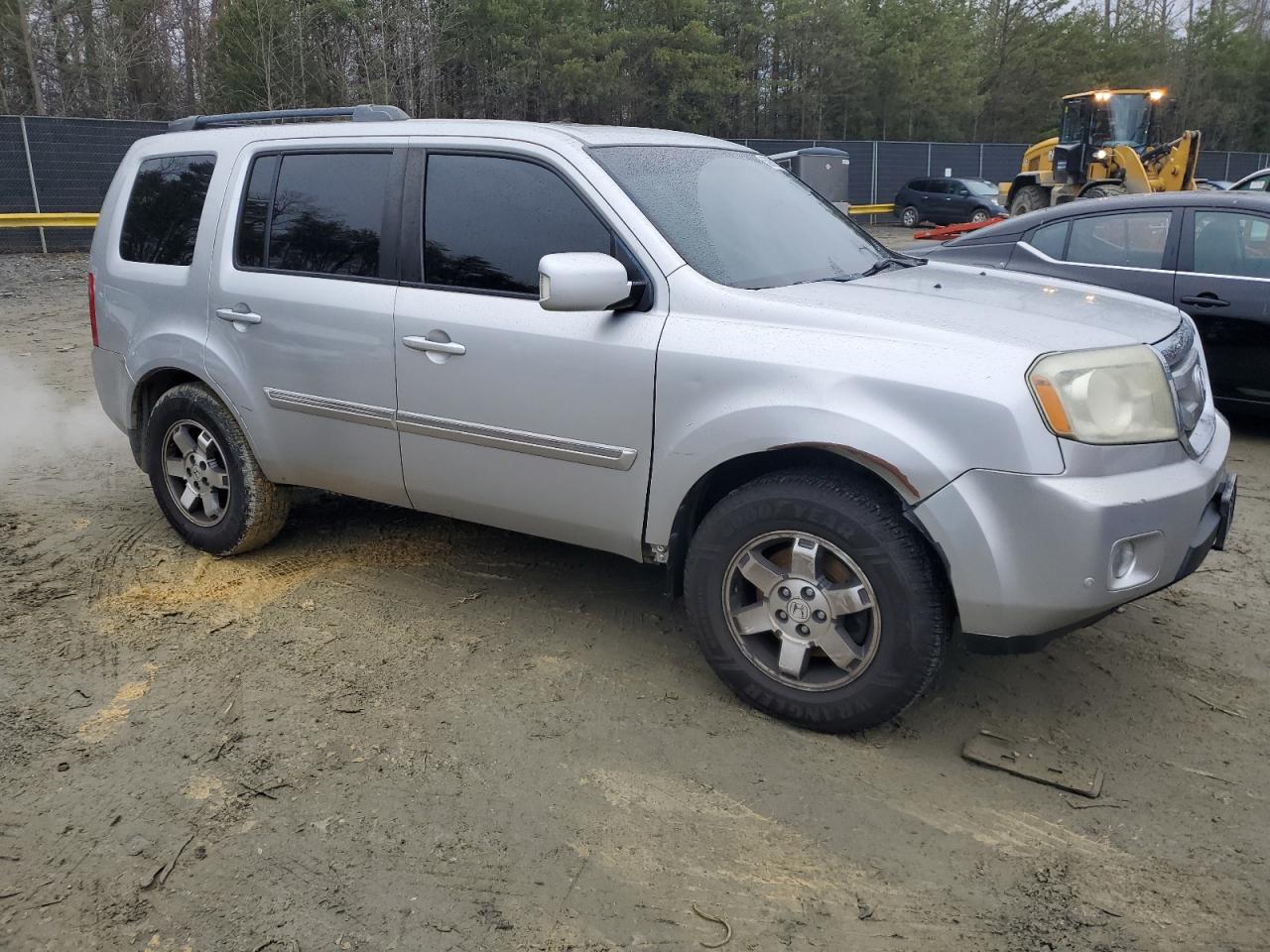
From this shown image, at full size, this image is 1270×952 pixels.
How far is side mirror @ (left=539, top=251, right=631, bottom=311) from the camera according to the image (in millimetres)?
3365

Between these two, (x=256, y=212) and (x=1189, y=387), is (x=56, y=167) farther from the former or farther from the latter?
(x=1189, y=387)

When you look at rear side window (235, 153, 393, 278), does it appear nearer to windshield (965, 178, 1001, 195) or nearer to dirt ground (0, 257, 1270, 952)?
dirt ground (0, 257, 1270, 952)

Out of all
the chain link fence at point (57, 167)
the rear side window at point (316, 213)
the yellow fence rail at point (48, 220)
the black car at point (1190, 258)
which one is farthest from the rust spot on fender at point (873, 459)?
the yellow fence rail at point (48, 220)

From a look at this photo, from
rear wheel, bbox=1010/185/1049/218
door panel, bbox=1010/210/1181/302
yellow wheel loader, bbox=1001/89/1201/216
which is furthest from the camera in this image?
rear wheel, bbox=1010/185/1049/218

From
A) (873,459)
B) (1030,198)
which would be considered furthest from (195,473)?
(1030,198)

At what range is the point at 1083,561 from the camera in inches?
117

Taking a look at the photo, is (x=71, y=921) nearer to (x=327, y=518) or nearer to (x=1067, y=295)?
(x=327, y=518)

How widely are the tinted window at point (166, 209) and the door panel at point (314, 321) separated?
10.5 inches

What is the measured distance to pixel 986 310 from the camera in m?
3.47

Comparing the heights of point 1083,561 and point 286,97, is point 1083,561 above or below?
below

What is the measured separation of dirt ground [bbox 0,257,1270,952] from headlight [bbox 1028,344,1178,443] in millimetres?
1025

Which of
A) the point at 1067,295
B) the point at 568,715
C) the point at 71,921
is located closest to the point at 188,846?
the point at 71,921

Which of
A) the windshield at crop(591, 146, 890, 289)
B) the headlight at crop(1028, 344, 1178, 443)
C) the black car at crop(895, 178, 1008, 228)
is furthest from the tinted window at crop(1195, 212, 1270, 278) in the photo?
the black car at crop(895, 178, 1008, 228)

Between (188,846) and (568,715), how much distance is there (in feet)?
3.96
